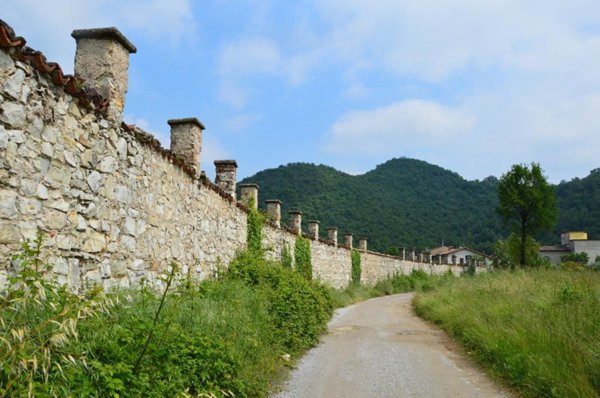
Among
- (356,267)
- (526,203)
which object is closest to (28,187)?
(356,267)

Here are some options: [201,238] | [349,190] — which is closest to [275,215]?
[201,238]

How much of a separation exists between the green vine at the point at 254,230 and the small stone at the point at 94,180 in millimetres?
7042

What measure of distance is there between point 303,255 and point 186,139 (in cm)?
962

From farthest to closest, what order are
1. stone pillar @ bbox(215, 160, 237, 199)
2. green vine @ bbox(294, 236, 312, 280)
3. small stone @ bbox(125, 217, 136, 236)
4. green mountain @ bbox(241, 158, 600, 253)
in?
green mountain @ bbox(241, 158, 600, 253), green vine @ bbox(294, 236, 312, 280), stone pillar @ bbox(215, 160, 237, 199), small stone @ bbox(125, 217, 136, 236)

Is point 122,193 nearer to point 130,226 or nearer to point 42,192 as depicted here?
point 130,226

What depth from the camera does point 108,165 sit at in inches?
228

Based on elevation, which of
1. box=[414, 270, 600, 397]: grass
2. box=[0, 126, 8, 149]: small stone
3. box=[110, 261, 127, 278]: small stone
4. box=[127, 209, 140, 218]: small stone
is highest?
box=[0, 126, 8, 149]: small stone

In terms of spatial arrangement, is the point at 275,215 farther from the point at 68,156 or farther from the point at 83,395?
the point at 83,395

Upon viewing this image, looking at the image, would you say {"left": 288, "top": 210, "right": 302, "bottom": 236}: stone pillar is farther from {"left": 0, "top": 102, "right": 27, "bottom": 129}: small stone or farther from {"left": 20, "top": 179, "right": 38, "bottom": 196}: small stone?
{"left": 0, "top": 102, "right": 27, "bottom": 129}: small stone

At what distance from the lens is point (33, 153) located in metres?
4.39

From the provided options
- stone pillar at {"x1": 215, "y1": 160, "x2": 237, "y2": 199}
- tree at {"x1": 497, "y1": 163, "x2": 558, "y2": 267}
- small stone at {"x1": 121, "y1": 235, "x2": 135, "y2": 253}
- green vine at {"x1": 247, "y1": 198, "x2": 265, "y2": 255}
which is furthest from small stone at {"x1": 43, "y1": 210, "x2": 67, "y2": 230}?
tree at {"x1": 497, "y1": 163, "x2": 558, "y2": 267}

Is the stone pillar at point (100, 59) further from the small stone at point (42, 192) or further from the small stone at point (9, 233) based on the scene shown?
the small stone at point (9, 233)

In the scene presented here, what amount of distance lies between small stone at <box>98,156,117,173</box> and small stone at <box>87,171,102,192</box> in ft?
0.31

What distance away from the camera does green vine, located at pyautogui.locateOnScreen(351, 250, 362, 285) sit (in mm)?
24659
